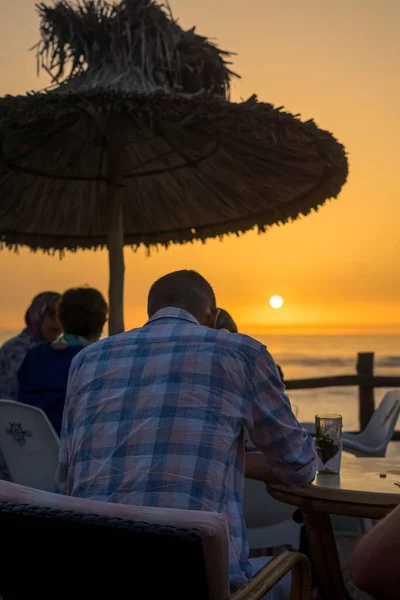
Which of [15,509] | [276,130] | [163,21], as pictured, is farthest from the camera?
[163,21]

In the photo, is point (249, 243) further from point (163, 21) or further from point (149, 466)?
point (149, 466)

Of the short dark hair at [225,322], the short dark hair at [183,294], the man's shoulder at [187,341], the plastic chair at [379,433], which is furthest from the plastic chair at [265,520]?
the plastic chair at [379,433]

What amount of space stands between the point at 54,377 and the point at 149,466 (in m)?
1.91

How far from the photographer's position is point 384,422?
540 cm

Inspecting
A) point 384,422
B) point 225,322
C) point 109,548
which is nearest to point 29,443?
point 225,322

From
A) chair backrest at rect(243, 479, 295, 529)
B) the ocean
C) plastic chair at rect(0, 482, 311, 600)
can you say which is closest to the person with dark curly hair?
chair backrest at rect(243, 479, 295, 529)

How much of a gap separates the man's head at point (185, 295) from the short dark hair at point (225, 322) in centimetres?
128

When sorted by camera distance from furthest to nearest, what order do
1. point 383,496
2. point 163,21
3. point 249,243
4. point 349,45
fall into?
1. point 349,45
2. point 249,243
3. point 163,21
4. point 383,496

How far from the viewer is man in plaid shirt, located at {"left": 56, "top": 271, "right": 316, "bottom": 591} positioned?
206cm

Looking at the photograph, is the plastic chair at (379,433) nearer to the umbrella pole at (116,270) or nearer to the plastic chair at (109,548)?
the umbrella pole at (116,270)

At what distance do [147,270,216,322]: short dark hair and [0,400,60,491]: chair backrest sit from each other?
126 centimetres

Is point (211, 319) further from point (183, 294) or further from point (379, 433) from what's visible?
point (379, 433)

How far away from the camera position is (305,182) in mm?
5359

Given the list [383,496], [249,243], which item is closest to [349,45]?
[249,243]
